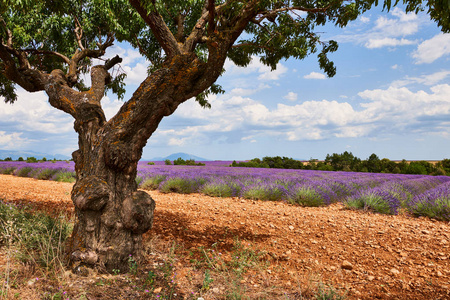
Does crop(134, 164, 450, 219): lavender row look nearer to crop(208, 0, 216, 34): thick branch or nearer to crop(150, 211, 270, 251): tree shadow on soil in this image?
crop(150, 211, 270, 251): tree shadow on soil

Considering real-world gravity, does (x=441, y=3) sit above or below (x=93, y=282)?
above

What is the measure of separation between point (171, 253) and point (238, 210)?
9.96 feet

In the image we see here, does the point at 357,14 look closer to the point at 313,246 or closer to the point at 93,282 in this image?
the point at 313,246

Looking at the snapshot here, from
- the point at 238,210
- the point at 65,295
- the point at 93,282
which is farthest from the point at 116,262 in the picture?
the point at 238,210

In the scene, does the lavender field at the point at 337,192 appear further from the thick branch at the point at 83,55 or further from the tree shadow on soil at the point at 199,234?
the thick branch at the point at 83,55

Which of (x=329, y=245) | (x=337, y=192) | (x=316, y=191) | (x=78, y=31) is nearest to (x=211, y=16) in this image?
(x=329, y=245)

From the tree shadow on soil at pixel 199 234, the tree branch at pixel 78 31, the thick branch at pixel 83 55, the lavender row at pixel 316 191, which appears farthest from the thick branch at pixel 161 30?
the lavender row at pixel 316 191

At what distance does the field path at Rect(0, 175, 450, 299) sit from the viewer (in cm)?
293

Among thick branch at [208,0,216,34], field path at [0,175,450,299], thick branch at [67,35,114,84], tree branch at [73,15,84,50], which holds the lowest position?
field path at [0,175,450,299]

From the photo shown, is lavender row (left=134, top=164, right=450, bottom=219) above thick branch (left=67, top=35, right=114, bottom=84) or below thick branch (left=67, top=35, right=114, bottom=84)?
below

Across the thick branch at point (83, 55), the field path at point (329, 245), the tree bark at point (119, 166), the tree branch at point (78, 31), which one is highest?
the tree branch at point (78, 31)

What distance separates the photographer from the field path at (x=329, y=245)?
2.93m

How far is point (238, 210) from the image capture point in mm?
6117

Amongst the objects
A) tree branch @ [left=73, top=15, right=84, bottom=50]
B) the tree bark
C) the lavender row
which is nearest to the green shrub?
the tree bark
